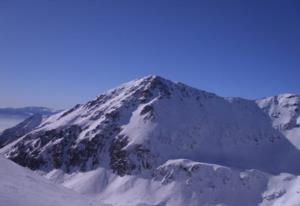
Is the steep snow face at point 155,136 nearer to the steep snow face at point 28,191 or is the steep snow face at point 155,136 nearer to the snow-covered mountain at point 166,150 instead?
the snow-covered mountain at point 166,150

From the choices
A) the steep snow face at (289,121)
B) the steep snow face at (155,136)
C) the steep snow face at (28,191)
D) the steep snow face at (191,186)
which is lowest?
the steep snow face at (28,191)

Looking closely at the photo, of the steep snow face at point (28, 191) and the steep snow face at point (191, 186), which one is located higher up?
the steep snow face at point (191, 186)

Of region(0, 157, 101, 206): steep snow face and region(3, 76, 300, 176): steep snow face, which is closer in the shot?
A: region(0, 157, 101, 206): steep snow face

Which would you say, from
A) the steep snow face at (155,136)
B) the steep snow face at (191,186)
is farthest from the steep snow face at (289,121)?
the steep snow face at (191,186)

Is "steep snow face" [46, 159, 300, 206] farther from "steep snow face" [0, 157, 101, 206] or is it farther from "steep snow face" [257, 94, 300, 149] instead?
"steep snow face" [0, 157, 101, 206]

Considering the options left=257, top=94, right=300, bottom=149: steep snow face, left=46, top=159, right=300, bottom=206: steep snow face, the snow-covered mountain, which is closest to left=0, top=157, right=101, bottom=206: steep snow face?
left=46, top=159, right=300, bottom=206: steep snow face

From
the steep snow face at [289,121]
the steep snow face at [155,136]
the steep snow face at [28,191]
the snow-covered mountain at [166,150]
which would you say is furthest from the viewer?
the steep snow face at [289,121]
